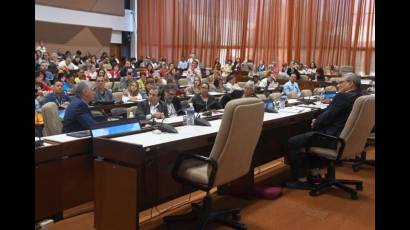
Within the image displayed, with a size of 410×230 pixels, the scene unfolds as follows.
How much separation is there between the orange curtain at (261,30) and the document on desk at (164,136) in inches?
463

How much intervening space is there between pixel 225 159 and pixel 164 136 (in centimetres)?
54

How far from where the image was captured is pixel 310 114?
4840 mm

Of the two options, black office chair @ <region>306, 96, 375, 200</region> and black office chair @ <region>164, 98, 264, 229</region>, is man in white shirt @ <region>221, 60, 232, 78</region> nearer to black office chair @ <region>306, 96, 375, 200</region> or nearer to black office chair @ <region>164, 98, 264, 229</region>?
black office chair @ <region>306, 96, 375, 200</region>

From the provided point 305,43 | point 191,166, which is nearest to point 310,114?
point 191,166

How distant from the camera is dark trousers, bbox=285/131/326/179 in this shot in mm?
4199

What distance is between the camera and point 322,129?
13.8ft

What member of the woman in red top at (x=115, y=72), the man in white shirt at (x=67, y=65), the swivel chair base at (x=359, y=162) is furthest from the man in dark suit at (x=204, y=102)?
the man in white shirt at (x=67, y=65)

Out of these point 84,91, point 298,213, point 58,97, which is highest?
point 84,91

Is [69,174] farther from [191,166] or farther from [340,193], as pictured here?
[340,193]

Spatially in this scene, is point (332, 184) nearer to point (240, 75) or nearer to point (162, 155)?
point (162, 155)

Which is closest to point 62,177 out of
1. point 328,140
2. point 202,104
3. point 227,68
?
point 328,140

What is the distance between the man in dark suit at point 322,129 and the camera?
407cm

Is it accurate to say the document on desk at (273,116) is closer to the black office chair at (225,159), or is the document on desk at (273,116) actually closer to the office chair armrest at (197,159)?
the black office chair at (225,159)

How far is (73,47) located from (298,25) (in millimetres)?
8972
